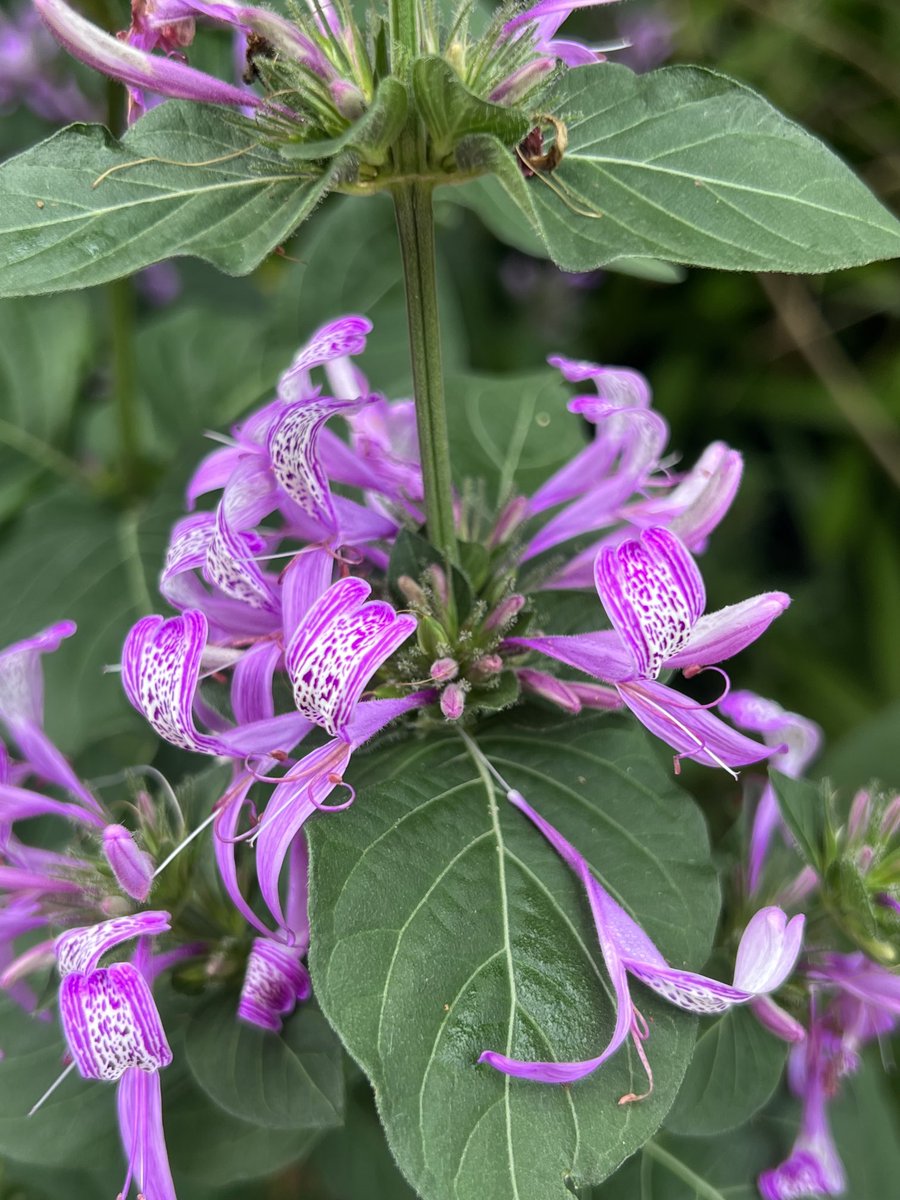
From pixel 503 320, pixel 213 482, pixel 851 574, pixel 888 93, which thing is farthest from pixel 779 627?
pixel 213 482

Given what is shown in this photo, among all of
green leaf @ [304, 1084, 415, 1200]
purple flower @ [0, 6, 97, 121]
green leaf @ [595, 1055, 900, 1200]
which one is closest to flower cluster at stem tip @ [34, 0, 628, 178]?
green leaf @ [595, 1055, 900, 1200]

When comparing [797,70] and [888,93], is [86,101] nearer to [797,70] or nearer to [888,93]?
[797,70]

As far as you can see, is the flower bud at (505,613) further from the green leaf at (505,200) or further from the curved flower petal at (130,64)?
the curved flower petal at (130,64)

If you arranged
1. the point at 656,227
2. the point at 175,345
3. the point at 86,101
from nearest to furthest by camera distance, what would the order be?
the point at 656,227, the point at 175,345, the point at 86,101

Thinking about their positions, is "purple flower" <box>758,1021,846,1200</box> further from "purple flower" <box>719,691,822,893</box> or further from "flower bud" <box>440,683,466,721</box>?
"flower bud" <box>440,683,466,721</box>

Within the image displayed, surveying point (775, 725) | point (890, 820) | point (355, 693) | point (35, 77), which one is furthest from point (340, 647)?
point (35, 77)

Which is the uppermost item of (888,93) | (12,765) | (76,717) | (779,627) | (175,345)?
(888,93)

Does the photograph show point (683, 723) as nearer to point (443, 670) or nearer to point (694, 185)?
point (443, 670)
